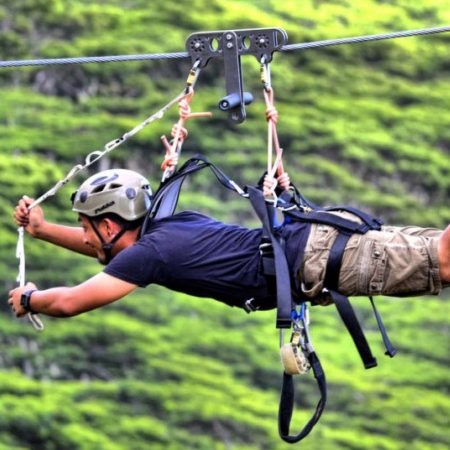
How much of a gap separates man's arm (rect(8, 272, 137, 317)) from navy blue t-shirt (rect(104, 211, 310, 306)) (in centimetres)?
3

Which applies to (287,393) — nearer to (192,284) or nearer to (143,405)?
(192,284)

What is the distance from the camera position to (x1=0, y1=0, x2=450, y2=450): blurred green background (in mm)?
10016

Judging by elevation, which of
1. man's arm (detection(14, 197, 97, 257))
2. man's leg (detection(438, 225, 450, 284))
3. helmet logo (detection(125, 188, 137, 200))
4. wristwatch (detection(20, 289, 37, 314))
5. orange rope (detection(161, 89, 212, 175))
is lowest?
wristwatch (detection(20, 289, 37, 314))

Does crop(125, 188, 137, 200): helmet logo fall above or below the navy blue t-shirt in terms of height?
above

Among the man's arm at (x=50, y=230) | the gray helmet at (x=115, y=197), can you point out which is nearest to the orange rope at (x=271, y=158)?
the gray helmet at (x=115, y=197)

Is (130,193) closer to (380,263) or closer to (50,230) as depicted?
(50,230)

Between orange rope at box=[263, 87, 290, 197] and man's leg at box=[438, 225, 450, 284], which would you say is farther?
orange rope at box=[263, 87, 290, 197]

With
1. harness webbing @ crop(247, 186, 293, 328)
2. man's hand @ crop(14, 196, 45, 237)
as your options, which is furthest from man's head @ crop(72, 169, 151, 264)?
harness webbing @ crop(247, 186, 293, 328)

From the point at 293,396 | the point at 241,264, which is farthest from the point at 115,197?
the point at 293,396

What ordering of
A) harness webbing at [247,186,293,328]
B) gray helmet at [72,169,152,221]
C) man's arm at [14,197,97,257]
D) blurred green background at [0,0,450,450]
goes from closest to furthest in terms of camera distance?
1. harness webbing at [247,186,293,328]
2. gray helmet at [72,169,152,221]
3. man's arm at [14,197,97,257]
4. blurred green background at [0,0,450,450]

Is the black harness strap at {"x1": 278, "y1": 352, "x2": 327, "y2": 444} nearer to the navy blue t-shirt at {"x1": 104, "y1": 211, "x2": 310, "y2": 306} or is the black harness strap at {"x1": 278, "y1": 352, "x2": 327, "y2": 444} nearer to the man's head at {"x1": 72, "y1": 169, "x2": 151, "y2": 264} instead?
the navy blue t-shirt at {"x1": 104, "y1": 211, "x2": 310, "y2": 306}

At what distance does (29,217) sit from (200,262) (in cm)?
79

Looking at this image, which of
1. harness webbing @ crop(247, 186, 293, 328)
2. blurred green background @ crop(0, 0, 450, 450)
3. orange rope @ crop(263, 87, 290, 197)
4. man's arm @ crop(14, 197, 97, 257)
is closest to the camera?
harness webbing @ crop(247, 186, 293, 328)

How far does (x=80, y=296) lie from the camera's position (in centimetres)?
410
